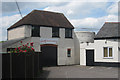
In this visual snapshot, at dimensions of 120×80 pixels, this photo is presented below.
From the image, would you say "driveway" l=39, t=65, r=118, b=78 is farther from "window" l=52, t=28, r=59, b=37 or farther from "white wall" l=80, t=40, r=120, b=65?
"window" l=52, t=28, r=59, b=37

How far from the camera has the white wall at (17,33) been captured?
24.4 meters

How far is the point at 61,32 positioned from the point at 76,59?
4929 millimetres

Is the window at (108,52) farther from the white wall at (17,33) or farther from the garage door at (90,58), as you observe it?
the white wall at (17,33)

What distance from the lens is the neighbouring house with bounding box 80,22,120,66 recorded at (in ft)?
77.7

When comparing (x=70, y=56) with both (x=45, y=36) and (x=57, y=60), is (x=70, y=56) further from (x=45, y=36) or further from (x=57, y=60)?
(x=45, y=36)

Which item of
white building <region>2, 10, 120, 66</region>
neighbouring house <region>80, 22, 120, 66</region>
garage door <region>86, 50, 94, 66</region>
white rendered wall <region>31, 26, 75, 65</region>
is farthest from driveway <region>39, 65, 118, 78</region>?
white rendered wall <region>31, 26, 75, 65</region>

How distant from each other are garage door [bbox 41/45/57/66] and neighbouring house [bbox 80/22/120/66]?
385 centimetres

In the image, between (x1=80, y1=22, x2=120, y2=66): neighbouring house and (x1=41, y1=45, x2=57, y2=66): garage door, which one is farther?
(x1=41, y1=45, x2=57, y2=66): garage door

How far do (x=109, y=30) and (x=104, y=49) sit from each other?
282 centimetres

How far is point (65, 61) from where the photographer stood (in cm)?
2667

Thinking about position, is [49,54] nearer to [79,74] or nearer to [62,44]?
[62,44]

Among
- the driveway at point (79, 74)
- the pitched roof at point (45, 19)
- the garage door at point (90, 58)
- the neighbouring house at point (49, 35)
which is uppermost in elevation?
the pitched roof at point (45, 19)

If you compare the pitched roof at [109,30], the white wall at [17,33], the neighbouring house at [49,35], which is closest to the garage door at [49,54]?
the neighbouring house at [49,35]

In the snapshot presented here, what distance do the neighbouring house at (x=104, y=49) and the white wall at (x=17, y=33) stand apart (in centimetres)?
846
